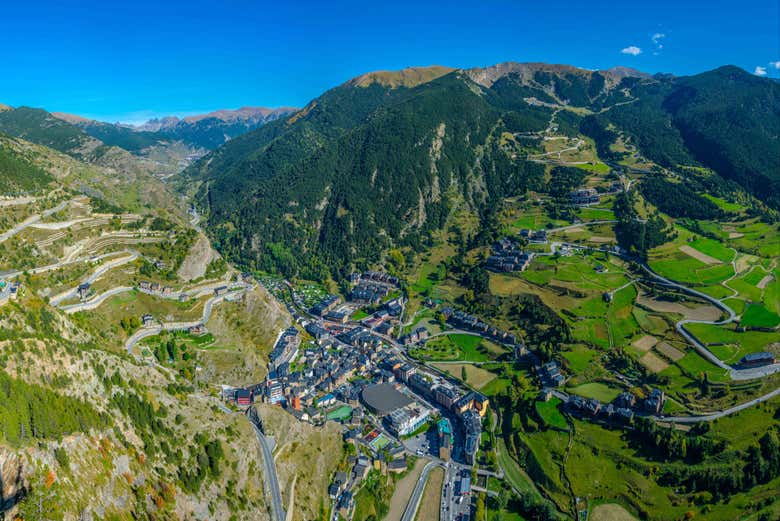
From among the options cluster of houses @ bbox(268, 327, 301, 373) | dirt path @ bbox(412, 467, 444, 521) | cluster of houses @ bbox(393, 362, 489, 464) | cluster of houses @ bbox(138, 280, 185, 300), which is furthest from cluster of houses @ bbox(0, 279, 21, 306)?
cluster of houses @ bbox(393, 362, 489, 464)

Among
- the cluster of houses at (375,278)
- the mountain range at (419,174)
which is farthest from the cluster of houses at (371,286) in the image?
the mountain range at (419,174)

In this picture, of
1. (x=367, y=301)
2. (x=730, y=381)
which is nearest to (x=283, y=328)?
(x=367, y=301)

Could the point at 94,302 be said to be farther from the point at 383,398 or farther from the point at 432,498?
the point at 432,498

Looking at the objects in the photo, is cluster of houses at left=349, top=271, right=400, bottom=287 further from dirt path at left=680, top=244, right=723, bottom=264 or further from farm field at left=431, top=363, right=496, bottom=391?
dirt path at left=680, top=244, right=723, bottom=264

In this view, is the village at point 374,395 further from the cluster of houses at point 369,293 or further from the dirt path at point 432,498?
the cluster of houses at point 369,293

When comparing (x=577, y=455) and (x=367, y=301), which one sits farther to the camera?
(x=367, y=301)

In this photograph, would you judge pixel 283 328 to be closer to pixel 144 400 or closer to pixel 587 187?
pixel 144 400
